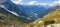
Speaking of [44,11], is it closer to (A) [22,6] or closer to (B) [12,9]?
(A) [22,6]

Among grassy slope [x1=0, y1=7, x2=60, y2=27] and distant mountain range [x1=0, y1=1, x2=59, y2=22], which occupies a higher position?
distant mountain range [x1=0, y1=1, x2=59, y2=22]

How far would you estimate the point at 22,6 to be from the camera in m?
1.63

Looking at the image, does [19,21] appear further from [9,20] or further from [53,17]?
[53,17]

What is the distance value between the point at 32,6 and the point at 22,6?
112 millimetres

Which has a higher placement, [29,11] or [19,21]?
[29,11]

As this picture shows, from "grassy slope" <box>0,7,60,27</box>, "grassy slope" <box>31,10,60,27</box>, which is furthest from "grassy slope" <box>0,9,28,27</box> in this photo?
"grassy slope" <box>31,10,60,27</box>

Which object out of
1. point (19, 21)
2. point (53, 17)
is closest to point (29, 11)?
Result: point (19, 21)

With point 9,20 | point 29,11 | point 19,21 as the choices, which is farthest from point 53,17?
point 9,20

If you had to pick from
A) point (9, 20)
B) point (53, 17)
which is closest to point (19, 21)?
point (9, 20)

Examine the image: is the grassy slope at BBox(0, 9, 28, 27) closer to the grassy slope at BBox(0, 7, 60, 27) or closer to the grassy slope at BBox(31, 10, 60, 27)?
the grassy slope at BBox(0, 7, 60, 27)

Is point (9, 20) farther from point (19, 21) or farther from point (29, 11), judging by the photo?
point (29, 11)

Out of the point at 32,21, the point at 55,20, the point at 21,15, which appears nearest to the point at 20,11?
the point at 21,15

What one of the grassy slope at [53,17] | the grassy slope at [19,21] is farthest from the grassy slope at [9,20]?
the grassy slope at [53,17]

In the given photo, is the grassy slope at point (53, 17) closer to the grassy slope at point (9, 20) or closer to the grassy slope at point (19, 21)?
the grassy slope at point (19, 21)
